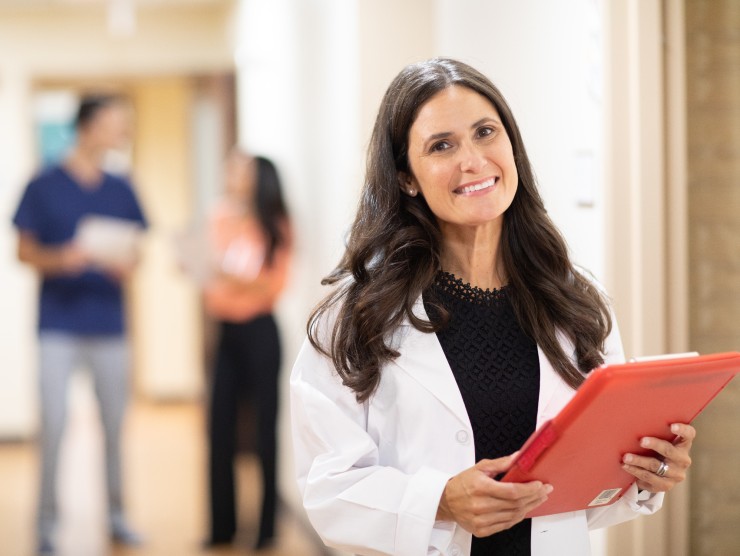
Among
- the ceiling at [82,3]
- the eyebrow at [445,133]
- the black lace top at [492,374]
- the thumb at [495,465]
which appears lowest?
the thumb at [495,465]

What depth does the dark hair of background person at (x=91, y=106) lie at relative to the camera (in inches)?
156

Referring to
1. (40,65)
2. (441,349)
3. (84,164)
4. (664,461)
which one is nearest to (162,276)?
(40,65)

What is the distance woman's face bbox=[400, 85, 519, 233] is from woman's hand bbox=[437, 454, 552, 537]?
0.38 metres

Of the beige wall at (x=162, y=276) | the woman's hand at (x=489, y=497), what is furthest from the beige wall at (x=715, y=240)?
the beige wall at (x=162, y=276)

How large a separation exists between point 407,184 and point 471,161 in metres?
0.15

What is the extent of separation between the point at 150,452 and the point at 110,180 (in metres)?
2.59

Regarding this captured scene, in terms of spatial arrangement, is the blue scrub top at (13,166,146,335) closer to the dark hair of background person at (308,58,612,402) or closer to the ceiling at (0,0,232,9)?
the dark hair of background person at (308,58,612,402)

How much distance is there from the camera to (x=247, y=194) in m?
3.98

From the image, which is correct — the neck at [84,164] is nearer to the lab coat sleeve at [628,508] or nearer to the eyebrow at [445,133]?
the eyebrow at [445,133]

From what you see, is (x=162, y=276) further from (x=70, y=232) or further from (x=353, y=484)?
(x=353, y=484)

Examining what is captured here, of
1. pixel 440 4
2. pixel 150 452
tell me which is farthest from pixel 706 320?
pixel 150 452

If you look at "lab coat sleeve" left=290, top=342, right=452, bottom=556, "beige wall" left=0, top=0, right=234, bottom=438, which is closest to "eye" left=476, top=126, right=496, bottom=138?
"lab coat sleeve" left=290, top=342, right=452, bottom=556

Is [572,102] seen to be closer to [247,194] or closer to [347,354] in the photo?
[347,354]

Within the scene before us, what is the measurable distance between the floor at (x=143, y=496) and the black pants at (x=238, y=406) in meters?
0.16
